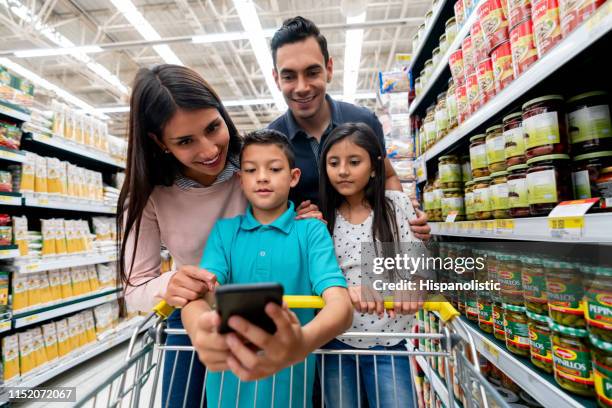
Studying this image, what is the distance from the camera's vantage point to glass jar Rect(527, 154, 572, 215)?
0.99 metres

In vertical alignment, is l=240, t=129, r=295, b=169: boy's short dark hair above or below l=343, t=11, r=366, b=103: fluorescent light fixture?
below

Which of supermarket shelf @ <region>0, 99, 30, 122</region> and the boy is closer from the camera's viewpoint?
the boy

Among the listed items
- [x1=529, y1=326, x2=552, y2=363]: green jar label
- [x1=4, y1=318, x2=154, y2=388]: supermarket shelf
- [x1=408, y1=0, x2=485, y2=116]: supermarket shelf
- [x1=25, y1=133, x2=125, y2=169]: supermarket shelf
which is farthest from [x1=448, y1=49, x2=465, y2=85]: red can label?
[x1=25, y1=133, x2=125, y2=169]: supermarket shelf

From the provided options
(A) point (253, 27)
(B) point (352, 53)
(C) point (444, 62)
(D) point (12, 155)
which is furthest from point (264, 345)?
(B) point (352, 53)

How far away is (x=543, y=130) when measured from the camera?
1022 millimetres

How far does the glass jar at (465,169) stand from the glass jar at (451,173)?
0.07ft

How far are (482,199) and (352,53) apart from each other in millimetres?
4824

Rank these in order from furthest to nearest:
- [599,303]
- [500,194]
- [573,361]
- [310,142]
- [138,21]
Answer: [138,21] < [310,142] < [500,194] < [573,361] < [599,303]

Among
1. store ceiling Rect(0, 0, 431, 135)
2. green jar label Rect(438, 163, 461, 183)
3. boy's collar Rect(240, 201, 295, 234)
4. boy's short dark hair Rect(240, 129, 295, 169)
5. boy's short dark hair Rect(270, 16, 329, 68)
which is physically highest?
store ceiling Rect(0, 0, 431, 135)

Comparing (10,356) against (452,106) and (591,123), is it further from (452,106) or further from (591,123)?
(591,123)

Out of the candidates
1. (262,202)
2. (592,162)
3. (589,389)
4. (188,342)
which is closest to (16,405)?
(188,342)

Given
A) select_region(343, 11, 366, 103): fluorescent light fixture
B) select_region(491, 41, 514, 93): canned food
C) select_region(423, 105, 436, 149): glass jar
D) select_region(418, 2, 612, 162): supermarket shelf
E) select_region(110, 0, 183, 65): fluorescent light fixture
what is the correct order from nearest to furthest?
select_region(418, 2, 612, 162): supermarket shelf → select_region(491, 41, 514, 93): canned food → select_region(423, 105, 436, 149): glass jar → select_region(110, 0, 183, 65): fluorescent light fixture → select_region(343, 11, 366, 103): fluorescent light fixture

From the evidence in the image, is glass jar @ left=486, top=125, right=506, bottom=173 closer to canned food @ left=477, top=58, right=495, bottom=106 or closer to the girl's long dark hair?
canned food @ left=477, top=58, right=495, bottom=106

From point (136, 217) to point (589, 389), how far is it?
4.46ft
